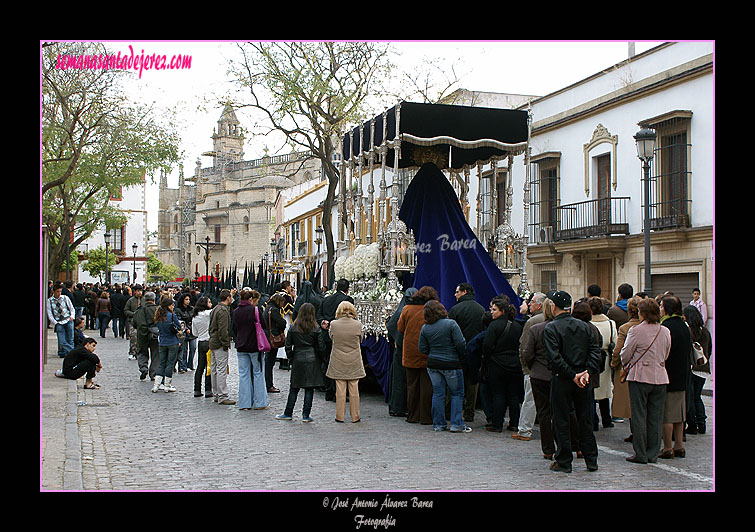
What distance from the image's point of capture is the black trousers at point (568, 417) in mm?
7645

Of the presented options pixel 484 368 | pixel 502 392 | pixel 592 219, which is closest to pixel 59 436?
pixel 484 368

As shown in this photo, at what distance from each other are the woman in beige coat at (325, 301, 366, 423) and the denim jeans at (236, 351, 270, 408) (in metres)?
1.52

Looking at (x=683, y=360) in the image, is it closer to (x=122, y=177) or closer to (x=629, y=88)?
(x=629, y=88)

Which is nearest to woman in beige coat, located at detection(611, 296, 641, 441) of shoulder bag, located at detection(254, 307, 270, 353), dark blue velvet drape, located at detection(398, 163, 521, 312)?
dark blue velvet drape, located at detection(398, 163, 521, 312)

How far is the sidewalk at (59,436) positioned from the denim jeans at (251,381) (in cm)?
228

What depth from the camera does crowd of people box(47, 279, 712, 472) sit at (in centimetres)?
788

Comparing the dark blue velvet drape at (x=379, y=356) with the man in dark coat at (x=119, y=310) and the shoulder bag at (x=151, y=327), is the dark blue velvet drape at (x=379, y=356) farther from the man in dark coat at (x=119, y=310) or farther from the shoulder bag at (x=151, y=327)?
the man in dark coat at (x=119, y=310)

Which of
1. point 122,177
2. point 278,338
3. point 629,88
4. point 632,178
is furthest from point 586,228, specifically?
point 122,177

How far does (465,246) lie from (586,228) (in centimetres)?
942

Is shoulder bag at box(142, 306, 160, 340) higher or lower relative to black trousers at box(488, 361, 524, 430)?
higher

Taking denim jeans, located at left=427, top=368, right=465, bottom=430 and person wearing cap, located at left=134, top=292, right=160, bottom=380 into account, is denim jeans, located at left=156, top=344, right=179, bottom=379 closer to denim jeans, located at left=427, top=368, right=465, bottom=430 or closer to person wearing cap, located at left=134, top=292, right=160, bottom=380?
person wearing cap, located at left=134, top=292, right=160, bottom=380

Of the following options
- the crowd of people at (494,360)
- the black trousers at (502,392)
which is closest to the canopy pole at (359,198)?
the crowd of people at (494,360)

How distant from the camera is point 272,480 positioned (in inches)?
290

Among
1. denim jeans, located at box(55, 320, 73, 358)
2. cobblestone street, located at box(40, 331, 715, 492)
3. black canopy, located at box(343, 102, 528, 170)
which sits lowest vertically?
cobblestone street, located at box(40, 331, 715, 492)
